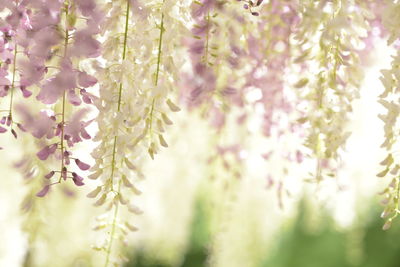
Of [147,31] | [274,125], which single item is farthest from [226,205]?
[147,31]

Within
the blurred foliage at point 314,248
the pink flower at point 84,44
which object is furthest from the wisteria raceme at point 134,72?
the blurred foliage at point 314,248

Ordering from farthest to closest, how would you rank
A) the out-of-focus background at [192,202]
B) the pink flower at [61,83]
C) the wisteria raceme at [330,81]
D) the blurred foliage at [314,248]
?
1. the blurred foliage at [314,248]
2. the out-of-focus background at [192,202]
3. the wisteria raceme at [330,81]
4. the pink flower at [61,83]

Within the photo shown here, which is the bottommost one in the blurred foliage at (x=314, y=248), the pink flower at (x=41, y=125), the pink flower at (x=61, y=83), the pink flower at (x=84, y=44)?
the blurred foliage at (x=314, y=248)

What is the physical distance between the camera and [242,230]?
363cm

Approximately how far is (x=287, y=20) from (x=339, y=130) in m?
0.31

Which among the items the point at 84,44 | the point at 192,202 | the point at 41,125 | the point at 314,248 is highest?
the point at 84,44

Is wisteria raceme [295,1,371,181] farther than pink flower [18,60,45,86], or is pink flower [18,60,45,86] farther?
wisteria raceme [295,1,371,181]

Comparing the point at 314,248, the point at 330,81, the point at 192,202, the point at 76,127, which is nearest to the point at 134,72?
the point at 76,127

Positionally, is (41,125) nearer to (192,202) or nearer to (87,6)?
(87,6)

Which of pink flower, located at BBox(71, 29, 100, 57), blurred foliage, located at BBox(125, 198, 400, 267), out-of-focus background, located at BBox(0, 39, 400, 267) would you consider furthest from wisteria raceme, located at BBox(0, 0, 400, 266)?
blurred foliage, located at BBox(125, 198, 400, 267)

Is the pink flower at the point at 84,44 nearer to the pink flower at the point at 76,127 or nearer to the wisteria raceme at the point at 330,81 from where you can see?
the pink flower at the point at 76,127

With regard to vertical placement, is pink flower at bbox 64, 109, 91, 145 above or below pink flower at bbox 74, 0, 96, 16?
below

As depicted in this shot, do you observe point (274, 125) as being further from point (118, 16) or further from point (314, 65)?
point (118, 16)

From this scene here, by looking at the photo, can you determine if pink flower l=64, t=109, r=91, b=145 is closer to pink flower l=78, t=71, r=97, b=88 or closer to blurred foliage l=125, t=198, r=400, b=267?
pink flower l=78, t=71, r=97, b=88
